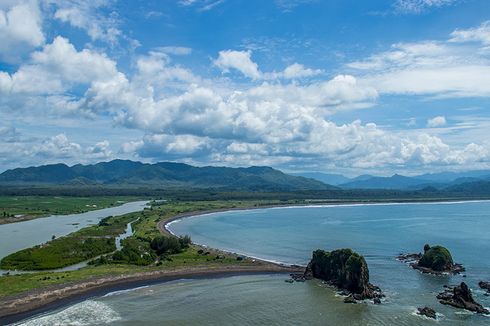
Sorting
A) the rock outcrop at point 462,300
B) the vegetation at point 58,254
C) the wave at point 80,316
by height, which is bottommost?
the wave at point 80,316

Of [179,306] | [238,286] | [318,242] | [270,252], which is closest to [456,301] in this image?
[238,286]

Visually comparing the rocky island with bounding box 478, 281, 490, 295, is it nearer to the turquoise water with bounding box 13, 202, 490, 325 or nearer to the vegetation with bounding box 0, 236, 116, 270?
the turquoise water with bounding box 13, 202, 490, 325

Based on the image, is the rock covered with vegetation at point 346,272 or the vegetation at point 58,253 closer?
the rock covered with vegetation at point 346,272

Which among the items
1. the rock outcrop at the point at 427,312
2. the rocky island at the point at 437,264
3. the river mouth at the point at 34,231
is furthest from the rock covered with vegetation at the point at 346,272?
the river mouth at the point at 34,231

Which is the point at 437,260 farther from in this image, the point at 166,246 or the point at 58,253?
the point at 58,253

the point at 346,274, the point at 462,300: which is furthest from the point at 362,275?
the point at 462,300

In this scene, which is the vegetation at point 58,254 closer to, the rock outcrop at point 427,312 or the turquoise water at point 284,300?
the turquoise water at point 284,300

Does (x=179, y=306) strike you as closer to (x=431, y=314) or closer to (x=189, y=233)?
(x=431, y=314)
